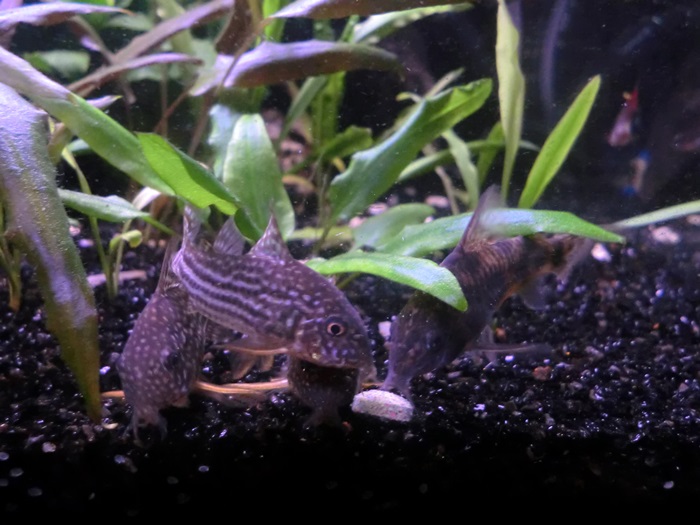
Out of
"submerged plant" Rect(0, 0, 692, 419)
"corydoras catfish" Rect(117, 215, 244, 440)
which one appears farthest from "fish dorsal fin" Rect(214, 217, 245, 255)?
"submerged plant" Rect(0, 0, 692, 419)

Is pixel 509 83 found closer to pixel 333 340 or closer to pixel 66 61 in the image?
pixel 333 340

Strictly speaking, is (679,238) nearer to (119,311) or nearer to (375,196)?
(375,196)

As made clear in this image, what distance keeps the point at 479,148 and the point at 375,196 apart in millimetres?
1106

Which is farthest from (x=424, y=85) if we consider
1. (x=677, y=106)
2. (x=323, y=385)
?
(x=323, y=385)

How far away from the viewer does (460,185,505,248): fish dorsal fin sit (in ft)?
7.48

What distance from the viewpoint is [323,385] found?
202 centimetres

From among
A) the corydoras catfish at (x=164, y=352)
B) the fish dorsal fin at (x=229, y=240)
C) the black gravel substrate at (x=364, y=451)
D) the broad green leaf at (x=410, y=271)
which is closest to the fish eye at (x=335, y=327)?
the broad green leaf at (x=410, y=271)

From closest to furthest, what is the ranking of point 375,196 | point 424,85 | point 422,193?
point 375,196 → point 424,85 → point 422,193

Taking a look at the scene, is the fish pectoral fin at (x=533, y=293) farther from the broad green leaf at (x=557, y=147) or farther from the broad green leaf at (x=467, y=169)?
the broad green leaf at (x=467, y=169)

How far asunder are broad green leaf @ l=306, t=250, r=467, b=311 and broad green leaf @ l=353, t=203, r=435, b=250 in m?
0.71

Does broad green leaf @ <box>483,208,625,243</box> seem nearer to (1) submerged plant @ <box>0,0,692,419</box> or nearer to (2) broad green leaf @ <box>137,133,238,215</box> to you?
(1) submerged plant @ <box>0,0,692,419</box>

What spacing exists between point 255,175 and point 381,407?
1.25 meters

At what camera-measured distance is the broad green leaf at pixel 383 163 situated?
2822 mm

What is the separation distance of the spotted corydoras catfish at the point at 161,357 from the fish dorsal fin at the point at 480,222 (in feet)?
3.44
